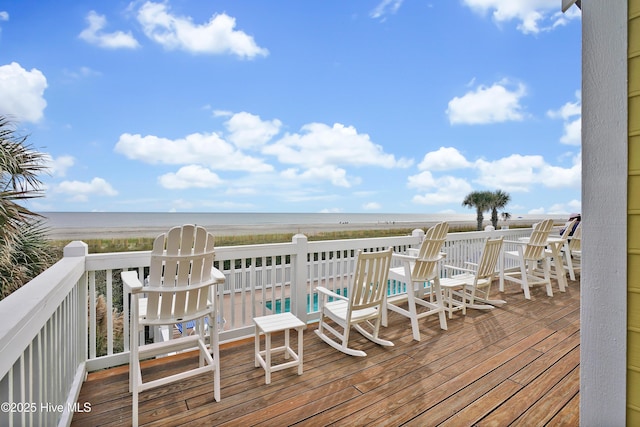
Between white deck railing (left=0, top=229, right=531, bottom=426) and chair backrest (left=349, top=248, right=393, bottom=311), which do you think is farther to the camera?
chair backrest (left=349, top=248, right=393, bottom=311)

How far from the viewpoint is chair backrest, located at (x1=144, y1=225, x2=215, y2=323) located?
2209mm

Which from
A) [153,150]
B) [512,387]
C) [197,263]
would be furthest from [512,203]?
[153,150]

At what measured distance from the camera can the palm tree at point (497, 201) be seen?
23953mm

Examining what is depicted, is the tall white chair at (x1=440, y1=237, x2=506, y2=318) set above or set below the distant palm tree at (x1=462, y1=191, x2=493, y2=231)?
below

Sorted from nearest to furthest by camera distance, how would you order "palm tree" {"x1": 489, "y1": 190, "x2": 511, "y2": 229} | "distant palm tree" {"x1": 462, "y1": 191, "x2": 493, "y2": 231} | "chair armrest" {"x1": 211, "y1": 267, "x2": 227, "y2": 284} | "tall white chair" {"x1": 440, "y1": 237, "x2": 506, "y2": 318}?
"chair armrest" {"x1": 211, "y1": 267, "x2": 227, "y2": 284}, "tall white chair" {"x1": 440, "y1": 237, "x2": 506, "y2": 318}, "palm tree" {"x1": 489, "y1": 190, "x2": 511, "y2": 229}, "distant palm tree" {"x1": 462, "y1": 191, "x2": 493, "y2": 231}

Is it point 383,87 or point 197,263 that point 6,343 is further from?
point 383,87

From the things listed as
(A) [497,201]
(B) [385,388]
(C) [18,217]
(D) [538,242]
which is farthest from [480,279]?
(A) [497,201]

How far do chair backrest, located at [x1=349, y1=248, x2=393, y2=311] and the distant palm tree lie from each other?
24.1 m

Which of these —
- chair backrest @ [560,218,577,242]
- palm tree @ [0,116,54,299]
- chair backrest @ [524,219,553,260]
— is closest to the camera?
palm tree @ [0,116,54,299]

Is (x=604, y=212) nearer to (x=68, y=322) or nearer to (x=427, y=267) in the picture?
(x=427, y=267)

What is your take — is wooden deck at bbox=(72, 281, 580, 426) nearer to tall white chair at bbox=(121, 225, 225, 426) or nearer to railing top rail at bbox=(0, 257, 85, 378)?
tall white chair at bbox=(121, 225, 225, 426)

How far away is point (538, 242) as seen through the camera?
5316 millimetres

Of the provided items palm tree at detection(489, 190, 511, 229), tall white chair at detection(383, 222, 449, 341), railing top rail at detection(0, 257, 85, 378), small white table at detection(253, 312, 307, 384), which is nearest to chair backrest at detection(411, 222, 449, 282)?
tall white chair at detection(383, 222, 449, 341)

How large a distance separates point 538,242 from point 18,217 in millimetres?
7834
